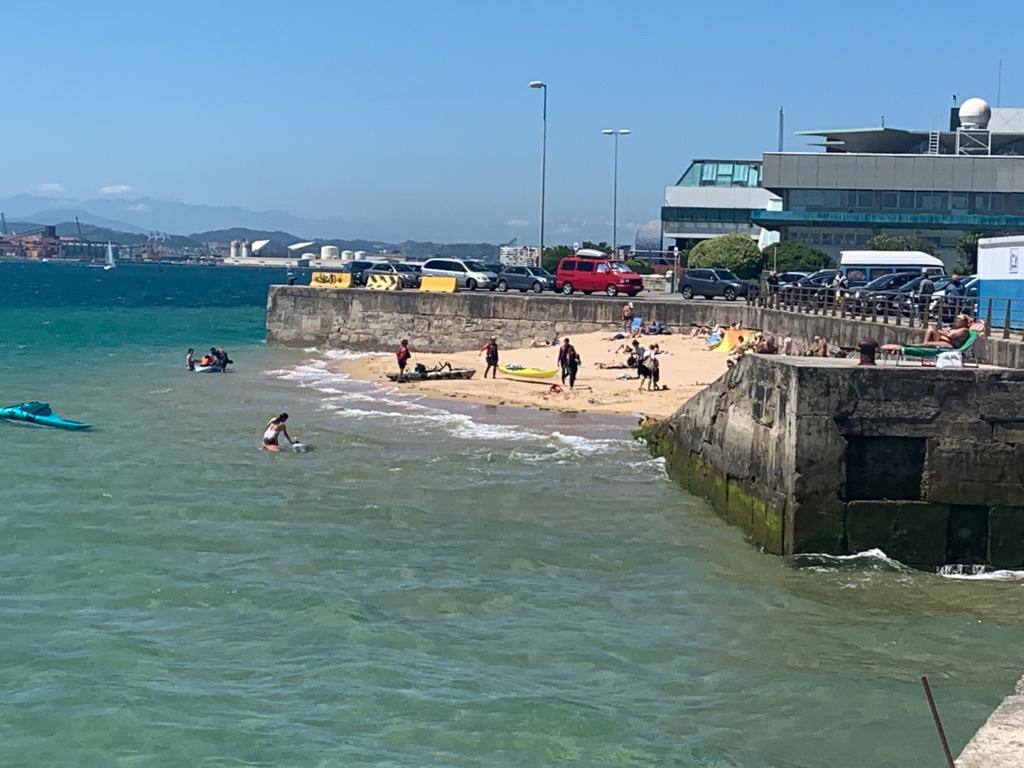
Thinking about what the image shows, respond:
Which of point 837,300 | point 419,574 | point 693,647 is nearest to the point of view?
point 693,647

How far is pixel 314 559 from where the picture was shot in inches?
670

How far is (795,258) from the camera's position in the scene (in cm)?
6494

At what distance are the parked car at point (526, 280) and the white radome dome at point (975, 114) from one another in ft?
125

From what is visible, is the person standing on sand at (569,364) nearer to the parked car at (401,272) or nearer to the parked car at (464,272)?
the parked car at (464,272)

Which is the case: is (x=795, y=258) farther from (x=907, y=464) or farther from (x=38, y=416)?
(x=907, y=464)

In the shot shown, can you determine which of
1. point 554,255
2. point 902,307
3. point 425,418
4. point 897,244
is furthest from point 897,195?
point 425,418

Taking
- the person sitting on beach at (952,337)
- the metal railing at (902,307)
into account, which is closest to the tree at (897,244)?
the metal railing at (902,307)

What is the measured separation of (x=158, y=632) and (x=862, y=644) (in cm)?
730

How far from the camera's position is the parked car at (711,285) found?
52.3m

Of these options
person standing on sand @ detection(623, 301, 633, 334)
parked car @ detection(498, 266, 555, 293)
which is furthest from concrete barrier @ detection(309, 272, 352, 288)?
person standing on sand @ detection(623, 301, 633, 334)

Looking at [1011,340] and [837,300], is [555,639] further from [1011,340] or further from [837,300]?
[837,300]

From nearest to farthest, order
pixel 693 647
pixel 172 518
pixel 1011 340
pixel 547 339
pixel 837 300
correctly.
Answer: pixel 693 647, pixel 172 518, pixel 1011 340, pixel 837 300, pixel 547 339

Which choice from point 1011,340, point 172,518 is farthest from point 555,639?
point 1011,340

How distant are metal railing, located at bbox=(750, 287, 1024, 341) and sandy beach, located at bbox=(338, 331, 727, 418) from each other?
9.81 ft
